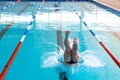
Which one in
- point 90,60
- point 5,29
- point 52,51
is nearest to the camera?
point 90,60

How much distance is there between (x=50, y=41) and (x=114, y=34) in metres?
1.91

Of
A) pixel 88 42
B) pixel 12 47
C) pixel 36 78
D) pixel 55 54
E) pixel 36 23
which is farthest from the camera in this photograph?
pixel 36 23

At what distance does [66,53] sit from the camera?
4.54m

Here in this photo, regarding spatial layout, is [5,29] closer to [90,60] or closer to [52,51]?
[52,51]

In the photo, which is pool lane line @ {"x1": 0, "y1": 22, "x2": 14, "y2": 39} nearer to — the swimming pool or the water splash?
the swimming pool

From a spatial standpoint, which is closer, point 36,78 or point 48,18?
point 36,78

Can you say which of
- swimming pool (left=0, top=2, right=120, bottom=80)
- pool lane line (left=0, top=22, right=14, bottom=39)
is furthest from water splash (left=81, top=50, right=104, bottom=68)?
pool lane line (left=0, top=22, right=14, bottom=39)

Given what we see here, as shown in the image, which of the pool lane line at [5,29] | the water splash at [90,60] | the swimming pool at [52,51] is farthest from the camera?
the pool lane line at [5,29]

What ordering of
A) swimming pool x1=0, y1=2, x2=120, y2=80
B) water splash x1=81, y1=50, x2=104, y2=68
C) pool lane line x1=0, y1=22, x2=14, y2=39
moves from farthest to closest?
pool lane line x1=0, y1=22, x2=14, y2=39 < water splash x1=81, y1=50, x2=104, y2=68 < swimming pool x1=0, y1=2, x2=120, y2=80

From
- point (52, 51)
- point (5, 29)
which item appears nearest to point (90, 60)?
point (52, 51)

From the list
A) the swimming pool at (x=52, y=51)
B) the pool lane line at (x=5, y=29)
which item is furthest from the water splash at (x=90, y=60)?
the pool lane line at (x=5, y=29)

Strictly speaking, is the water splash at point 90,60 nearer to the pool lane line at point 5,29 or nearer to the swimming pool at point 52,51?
the swimming pool at point 52,51

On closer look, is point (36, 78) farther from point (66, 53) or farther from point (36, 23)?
point (36, 23)

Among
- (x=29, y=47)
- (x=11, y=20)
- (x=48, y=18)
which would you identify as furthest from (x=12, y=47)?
(x=48, y=18)
